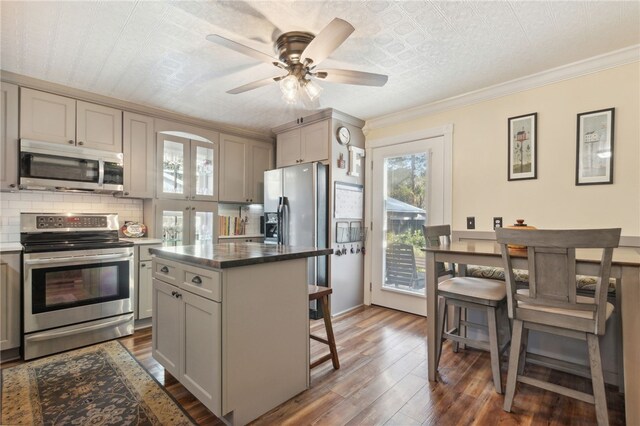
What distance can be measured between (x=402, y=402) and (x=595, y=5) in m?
2.62

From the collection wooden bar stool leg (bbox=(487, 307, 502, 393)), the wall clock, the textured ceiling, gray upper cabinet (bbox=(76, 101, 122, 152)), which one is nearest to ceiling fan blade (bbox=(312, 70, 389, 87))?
the textured ceiling

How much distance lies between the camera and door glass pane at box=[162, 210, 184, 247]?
11.5 feet

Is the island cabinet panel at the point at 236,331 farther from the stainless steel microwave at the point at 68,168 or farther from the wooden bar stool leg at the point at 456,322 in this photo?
the stainless steel microwave at the point at 68,168

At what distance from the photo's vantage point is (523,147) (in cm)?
278

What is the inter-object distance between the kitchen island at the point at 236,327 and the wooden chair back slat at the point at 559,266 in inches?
47.2

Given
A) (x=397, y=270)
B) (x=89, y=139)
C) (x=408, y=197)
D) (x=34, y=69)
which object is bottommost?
(x=397, y=270)

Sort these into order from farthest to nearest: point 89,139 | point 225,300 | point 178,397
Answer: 1. point 89,139
2. point 178,397
3. point 225,300

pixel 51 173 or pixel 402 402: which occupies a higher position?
pixel 51 173

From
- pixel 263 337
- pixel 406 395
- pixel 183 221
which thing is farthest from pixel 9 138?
pixel 406 395

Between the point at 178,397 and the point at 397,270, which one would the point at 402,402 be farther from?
the point at 397,270

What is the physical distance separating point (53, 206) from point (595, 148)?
16.1 feet

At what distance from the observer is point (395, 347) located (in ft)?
8.70

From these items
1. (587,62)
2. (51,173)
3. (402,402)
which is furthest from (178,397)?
(587,62)

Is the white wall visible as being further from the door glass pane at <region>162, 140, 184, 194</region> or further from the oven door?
the oven door
